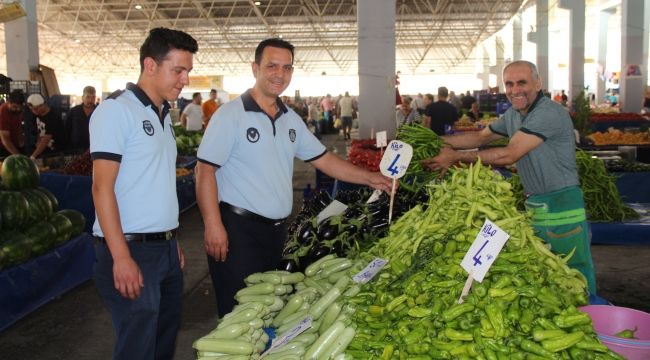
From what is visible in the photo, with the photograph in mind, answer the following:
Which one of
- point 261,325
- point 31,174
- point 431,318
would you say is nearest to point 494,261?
point 431,318

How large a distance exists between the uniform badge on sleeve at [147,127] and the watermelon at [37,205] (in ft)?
10.6

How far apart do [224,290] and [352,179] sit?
3.34 ft

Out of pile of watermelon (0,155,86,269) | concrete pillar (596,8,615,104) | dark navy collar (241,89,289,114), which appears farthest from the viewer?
concrete pillar (596,8,615,104)

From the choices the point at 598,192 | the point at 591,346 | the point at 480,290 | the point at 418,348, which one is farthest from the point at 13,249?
the point at 598,192

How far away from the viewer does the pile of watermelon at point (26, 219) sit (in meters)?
4.80

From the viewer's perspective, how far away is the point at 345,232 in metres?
3.47

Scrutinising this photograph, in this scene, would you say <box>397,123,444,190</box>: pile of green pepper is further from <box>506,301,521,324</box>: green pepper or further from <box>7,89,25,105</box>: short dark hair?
<box>7,89,25,105</box>: short dark hair

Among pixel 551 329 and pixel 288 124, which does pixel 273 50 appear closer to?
pixel 288 124

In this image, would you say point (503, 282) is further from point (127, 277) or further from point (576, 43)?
point (576, 43)

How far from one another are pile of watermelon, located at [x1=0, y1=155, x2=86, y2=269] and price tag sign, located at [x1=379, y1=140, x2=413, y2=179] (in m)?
3.24

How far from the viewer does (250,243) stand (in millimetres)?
3219

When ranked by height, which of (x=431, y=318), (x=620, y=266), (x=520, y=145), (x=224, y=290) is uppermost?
(x=520, y=145)

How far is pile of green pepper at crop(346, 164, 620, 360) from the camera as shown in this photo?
1.84 m

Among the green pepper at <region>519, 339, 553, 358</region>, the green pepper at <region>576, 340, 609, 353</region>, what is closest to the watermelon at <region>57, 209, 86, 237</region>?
the green pepper at <region>519, 339, 553, 358</region>
